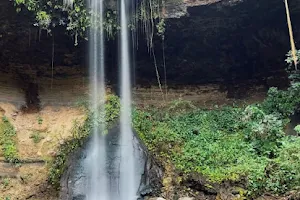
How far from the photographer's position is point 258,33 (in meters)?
11.8

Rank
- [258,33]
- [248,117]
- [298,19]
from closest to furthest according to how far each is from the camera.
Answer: [248,117], [298,19], [258,33]

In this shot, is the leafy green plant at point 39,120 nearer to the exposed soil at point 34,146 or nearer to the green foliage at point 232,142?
the exposed soil at point 34,146

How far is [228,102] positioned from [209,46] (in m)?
2.20

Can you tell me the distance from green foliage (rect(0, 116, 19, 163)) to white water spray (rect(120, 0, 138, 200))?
3.10 meters

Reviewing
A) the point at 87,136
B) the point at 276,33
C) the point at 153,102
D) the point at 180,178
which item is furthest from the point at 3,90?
the point at 276,33

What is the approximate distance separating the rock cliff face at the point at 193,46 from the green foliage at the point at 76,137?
141 centimetres

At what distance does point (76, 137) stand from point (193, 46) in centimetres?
509

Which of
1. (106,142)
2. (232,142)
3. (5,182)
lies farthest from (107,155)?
(232,142)

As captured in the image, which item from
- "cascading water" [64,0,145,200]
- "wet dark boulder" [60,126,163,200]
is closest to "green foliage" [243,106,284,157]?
"wet dark boulder" [60,126,163,200]

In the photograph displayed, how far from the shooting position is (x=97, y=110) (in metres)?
11.7

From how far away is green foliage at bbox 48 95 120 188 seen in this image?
9.55m

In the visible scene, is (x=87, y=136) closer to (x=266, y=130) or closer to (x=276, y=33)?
(x=266, y=130)

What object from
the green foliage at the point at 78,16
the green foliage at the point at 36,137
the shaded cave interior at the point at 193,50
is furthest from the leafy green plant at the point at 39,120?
the green foliage at the point at 78,16

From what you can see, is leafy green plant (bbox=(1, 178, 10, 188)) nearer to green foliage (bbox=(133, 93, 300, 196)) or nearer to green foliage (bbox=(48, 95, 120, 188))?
green foliage (bbox=(48, 95, 120, 188))
